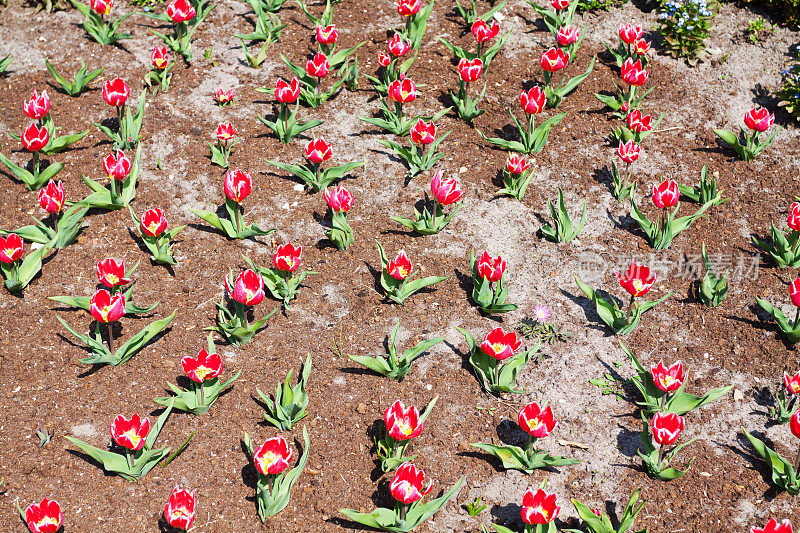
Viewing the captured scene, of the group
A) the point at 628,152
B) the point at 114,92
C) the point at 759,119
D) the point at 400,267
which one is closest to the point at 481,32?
the point at 628,152

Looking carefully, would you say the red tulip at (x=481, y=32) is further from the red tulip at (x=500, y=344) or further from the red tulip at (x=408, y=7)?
the red tulip at (x=500, y=344)

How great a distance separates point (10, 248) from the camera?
158 inches

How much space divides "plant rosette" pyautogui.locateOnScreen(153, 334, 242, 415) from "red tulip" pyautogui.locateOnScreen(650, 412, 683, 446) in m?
2.00

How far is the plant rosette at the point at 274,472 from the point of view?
3.13m

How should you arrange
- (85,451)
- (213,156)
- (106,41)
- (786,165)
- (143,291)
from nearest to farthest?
(85,451) → (143,291) → (213,156) → (786,165) → (106,41)

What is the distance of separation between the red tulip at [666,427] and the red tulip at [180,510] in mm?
2091

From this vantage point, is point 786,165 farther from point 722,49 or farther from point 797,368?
point 797,368

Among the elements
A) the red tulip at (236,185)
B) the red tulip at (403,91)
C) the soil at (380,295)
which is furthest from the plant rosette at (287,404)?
the red tulip at (403,91)

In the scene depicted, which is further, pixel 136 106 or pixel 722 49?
pixel 722 49

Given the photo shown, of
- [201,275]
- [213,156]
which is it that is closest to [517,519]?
[201,275]

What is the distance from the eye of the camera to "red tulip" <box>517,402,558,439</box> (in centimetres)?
328

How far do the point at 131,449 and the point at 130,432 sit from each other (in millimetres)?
116

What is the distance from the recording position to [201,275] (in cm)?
439

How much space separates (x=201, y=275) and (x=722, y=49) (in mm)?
4944
